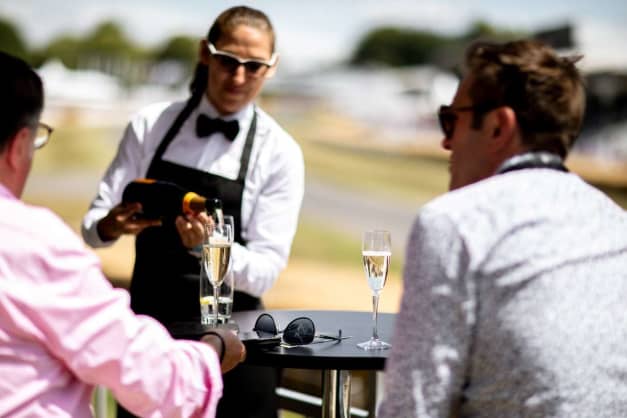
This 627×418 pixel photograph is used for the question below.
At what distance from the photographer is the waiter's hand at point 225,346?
1808mm

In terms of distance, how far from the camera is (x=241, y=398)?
3072mm

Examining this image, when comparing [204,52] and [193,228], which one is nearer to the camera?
[193,228]

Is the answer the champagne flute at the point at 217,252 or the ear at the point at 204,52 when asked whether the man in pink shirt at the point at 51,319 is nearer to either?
the champagne flute at the point at 217,252

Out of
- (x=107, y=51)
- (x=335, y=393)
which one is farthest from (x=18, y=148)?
(x=107, y=51)

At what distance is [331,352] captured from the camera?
2205mm

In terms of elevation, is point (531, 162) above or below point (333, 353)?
above

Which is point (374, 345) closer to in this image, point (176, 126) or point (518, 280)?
point (518, 280)

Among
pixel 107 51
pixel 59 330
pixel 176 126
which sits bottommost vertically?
pixel 59 330

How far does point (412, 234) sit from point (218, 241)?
38.5 inches

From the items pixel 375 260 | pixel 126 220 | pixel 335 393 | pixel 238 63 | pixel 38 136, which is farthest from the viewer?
pixel 238 63

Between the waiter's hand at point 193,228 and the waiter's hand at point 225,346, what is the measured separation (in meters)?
0.77

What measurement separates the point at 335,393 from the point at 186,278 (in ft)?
2.35

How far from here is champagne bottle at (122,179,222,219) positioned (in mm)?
2637

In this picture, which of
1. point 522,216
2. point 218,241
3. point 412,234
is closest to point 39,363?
point 412,234
